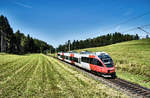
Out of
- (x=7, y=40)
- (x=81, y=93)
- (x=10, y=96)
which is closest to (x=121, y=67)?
(x=81, y=93)

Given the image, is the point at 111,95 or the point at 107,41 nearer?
the point at 111,95

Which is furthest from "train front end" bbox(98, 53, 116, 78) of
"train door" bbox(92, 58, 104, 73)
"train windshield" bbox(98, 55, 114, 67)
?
"train door" bbox(92, 58, 104, 73)

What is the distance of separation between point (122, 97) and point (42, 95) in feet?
20.9

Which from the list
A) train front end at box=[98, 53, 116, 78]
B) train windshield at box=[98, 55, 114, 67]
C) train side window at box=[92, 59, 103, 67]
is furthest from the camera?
train side window at box=[92, 59, 103, 67]

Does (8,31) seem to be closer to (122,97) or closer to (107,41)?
(122,97)

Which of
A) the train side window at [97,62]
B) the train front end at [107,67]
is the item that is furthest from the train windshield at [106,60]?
the train side window at [97,62]

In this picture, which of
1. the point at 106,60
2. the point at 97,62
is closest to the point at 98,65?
the point at 97,62

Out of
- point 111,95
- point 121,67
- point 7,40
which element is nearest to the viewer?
point 111,95

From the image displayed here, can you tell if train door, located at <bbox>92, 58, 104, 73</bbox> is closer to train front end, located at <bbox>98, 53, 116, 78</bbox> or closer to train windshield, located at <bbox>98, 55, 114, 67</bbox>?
train front end, located at <bbox>98, 53, 116, 78</bbox>

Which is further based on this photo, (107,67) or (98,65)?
(98,65)

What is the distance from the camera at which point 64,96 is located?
795cm

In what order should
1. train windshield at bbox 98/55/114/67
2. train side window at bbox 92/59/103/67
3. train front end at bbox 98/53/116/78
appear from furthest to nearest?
train side window at bbox 92/59/103/67 → train windshield at bbox 98/55/114/67 → train front end at bbox 98/53/116/78

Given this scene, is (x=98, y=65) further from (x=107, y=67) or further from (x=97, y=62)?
(x=107, y=67)

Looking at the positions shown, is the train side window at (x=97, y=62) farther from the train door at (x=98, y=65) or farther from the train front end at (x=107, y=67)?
the train front end at (x=107, y=67)
